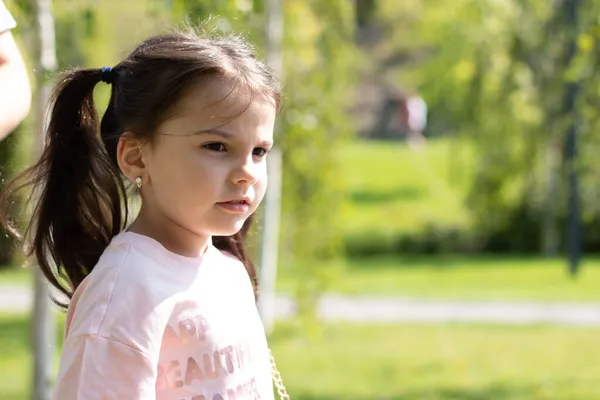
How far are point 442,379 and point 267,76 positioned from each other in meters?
4.85

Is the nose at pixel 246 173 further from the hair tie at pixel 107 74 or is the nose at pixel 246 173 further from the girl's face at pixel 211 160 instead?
the hair tie at pixel 107 74

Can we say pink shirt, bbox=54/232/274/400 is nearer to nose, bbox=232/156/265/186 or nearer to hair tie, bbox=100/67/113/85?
nose, bbox=232/156/265/186

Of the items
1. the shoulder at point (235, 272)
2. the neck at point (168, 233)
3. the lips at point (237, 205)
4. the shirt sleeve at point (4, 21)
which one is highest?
the shirt sleeve at point (4, 21)

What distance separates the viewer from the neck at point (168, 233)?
1846 millimetres

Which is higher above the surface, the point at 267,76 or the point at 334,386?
the point at 267,76

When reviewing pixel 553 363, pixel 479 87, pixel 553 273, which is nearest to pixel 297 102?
pixel 553 363

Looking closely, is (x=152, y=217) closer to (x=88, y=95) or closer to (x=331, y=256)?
(x=88, y=95)

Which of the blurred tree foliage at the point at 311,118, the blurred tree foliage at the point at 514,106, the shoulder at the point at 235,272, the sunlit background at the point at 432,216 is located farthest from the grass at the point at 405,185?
the shoulder at the point at 235,272

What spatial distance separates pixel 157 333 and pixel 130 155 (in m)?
0.34

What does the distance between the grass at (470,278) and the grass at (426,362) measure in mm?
1550

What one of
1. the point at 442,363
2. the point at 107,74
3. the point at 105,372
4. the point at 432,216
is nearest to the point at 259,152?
the point at 107,74

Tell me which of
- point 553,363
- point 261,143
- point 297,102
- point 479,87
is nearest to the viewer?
point 261,143

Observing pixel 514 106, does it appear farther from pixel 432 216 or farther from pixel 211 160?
pixel 211 160

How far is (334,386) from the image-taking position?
6.27 m
